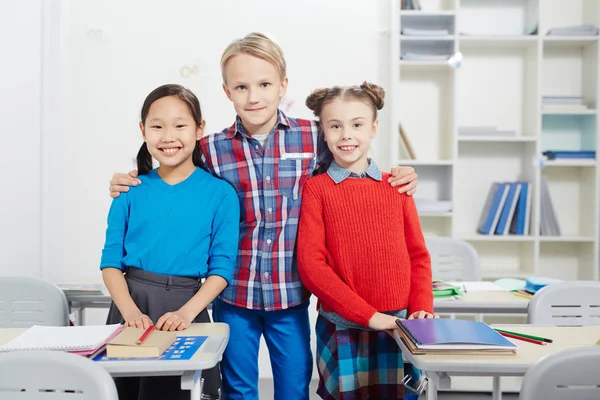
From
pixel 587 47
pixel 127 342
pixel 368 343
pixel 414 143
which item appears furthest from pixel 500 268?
pixel 127 342

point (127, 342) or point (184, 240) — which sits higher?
point (184, 240)

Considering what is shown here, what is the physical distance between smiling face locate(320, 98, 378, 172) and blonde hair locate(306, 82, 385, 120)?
1cm

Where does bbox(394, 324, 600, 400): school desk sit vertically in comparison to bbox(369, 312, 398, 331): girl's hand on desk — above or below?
below

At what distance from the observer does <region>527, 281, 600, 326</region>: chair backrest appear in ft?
6.70

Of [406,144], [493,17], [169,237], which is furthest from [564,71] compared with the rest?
[169,237]

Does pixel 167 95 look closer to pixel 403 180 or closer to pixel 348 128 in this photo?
pixel 348 128

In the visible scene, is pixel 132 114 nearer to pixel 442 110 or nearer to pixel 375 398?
pixel 442 110

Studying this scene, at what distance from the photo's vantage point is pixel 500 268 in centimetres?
380

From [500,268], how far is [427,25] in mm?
1568

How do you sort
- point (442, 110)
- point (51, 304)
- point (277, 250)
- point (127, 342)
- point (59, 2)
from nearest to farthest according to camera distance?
point (127, 342) → point (277, 250) → point (51, 304) → point (59, 2) → point (442, 110)

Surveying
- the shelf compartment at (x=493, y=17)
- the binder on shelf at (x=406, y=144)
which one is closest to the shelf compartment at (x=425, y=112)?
the binder on shelf at (x=406, y=144)

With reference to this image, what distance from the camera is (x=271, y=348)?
6.11 ft

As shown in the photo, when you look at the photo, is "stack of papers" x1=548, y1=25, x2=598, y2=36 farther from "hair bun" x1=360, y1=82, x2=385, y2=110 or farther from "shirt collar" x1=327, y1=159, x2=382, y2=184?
"shirt collar" x1=327, y1=159, x2=382, y2=184

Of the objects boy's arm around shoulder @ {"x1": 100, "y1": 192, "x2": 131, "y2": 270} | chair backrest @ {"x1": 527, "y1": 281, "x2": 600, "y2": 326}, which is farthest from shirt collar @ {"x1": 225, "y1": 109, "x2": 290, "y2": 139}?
chair backrest @ {"x1": 527, "y1": 281, "x2": 600, "y2": 326}
